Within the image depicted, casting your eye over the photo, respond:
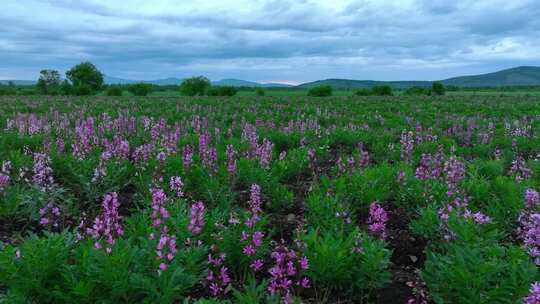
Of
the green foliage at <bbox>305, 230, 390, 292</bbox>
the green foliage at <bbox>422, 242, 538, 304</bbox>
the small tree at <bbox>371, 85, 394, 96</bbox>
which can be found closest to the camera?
the green foliage at <bbox>422, 242, 538, 304</bbox>

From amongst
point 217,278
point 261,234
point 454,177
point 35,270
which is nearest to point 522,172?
point 454,177

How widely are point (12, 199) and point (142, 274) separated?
2919 millimetres

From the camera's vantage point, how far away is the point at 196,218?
380 centimetres

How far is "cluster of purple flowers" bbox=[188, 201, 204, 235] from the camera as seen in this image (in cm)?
368

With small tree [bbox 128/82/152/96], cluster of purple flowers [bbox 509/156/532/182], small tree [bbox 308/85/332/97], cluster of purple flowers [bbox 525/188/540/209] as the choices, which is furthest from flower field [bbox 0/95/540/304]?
small tree [bbox 128/82/152/96]

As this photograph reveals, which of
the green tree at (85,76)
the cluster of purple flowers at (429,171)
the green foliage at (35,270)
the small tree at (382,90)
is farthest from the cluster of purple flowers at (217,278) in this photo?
the green tree at (85,76)

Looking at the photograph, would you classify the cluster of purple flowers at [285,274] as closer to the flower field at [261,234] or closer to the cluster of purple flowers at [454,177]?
the flower field at [261,234]

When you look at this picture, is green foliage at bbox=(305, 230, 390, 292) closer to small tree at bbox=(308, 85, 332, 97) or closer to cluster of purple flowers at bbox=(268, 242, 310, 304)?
cluster of purple flowers at bbox=(268, 242, 310, 304)

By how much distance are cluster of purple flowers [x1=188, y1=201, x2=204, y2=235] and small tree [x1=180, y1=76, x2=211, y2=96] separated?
305 ft

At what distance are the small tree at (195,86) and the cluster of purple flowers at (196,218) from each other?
92893mm

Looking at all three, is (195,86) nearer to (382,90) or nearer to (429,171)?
(382,90)

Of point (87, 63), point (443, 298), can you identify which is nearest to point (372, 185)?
point (443, 298)

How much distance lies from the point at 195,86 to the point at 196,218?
101307mm

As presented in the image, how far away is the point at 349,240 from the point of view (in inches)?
150
